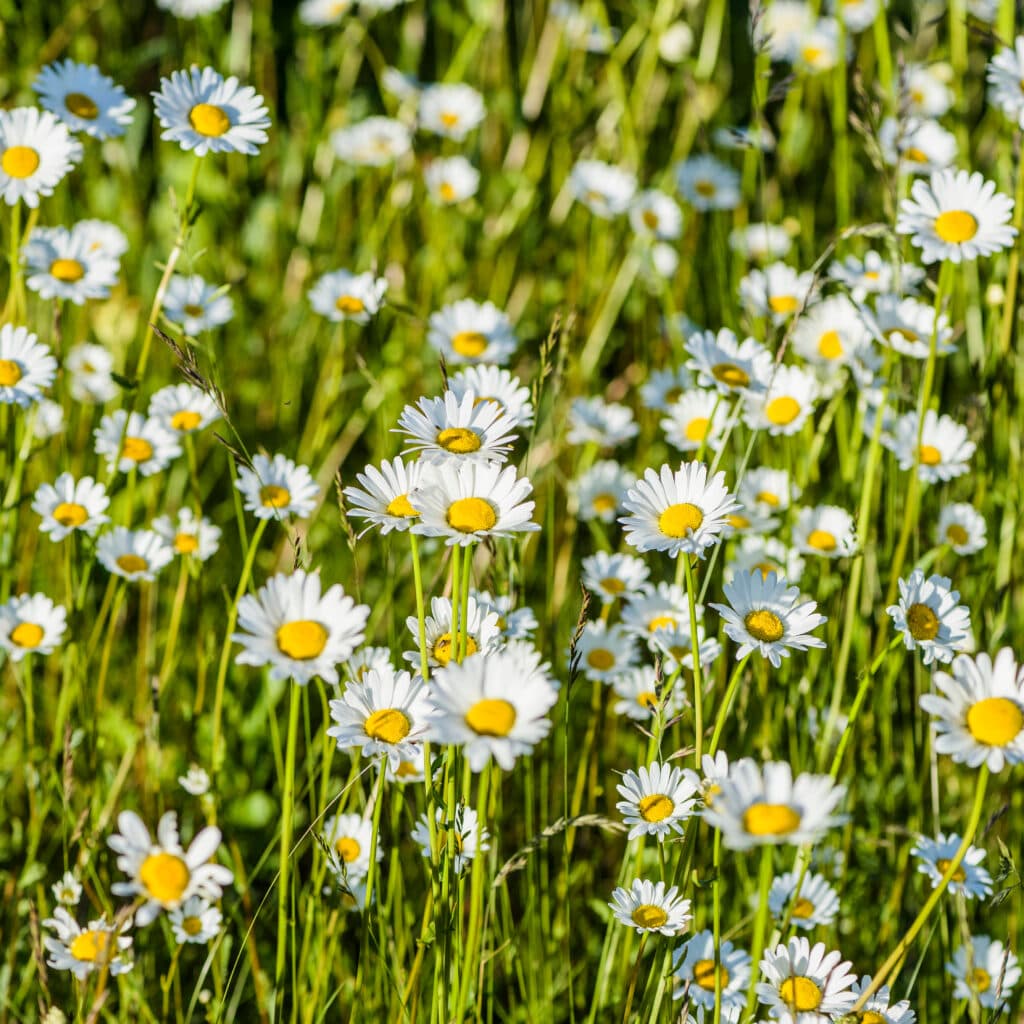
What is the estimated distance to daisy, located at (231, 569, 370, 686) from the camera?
102 centimetres

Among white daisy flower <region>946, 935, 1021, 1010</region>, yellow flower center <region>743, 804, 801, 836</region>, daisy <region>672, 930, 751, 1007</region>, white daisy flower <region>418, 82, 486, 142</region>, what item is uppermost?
white daisy flower <region>418, 82, 486, 142</region>

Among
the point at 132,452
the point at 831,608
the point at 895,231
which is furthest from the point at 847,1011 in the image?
the point at 132,452

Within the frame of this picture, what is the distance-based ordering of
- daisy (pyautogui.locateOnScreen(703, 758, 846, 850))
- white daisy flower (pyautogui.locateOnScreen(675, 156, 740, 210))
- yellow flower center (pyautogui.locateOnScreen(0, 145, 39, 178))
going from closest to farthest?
daisy (pyautogui.locateOnScreen(703, 758, 846, 850))
yellow flower center (pyautogui.locateOnScreen(0, 145, 39, 178))
white daisy flower (pyautogui.locateOnScreen(675, 156, 740, 210))

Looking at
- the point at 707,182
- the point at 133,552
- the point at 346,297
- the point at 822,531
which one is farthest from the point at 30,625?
the point at 707,182

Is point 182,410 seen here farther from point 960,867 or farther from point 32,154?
point 960,867

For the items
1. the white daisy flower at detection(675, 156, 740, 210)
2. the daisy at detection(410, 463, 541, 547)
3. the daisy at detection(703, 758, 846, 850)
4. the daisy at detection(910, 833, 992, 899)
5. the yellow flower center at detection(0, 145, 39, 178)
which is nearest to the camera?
the daisy at detection(703, 758, 846, 850)

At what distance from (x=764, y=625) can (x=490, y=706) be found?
40cm

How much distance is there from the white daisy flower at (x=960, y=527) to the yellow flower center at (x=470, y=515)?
106 cm

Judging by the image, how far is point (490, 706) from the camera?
943 mm

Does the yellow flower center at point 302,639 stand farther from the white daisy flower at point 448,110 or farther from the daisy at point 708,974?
the white daisy flower at point 448,110

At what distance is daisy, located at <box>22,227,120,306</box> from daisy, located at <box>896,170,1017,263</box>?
4.45 feet

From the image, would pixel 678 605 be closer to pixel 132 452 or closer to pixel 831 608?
pixel 831 608

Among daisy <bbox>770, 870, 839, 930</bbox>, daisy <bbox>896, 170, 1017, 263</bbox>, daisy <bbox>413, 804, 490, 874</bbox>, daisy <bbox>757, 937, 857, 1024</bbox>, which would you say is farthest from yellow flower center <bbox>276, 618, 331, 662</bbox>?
daisy <bbox>896, 170, 1017, 263</bbox>

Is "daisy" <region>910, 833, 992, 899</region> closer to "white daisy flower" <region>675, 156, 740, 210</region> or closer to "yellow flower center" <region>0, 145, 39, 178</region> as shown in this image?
"yellow flower center" <region>0, 145, 39, 178</region>
